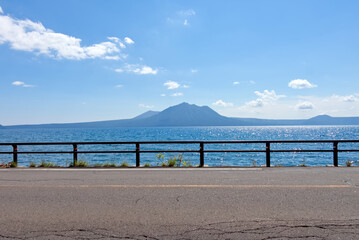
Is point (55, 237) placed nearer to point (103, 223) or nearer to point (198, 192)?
point (103, 223)

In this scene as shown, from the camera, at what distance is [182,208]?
17.4 ft

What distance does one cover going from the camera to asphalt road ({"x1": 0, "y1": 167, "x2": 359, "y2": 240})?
164 inches

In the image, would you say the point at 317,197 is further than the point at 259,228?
Yes

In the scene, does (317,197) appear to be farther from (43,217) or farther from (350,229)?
(43,217)

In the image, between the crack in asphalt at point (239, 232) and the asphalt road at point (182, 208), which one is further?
Answer: the asphalt road at point (182, 208)

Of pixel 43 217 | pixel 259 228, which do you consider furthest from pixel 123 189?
pixel 259 228

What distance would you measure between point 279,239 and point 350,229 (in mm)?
1222

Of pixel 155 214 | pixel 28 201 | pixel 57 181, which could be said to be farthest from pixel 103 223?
pixel 57 181

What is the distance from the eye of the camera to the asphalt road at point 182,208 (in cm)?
416

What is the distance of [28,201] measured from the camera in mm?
5930

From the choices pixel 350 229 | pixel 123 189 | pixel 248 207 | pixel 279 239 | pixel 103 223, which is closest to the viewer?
pixel 279 239

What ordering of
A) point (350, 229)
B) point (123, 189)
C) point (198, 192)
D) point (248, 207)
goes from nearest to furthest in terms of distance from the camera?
point (350, 229), point (248, 207), point (198, 192), point (123, 189)

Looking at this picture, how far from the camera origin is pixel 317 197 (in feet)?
19.7

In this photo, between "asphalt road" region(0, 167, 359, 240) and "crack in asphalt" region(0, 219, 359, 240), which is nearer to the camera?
"crack in asphalt" region(0, 219, 359, 240)
